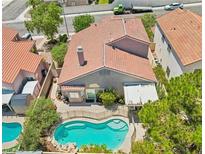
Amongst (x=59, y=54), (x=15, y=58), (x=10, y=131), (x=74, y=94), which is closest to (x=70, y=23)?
(x=59, y=54)

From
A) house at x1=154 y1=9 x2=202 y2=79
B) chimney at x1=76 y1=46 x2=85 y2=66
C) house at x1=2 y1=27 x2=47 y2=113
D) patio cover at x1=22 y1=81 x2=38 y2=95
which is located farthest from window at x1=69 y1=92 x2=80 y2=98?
house at x1=154 y1=9 x2=202 y2=79

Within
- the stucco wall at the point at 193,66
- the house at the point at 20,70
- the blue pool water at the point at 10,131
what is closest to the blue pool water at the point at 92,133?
the blue pool water at the point at 10,131

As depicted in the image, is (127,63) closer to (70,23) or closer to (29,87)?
(29,87)

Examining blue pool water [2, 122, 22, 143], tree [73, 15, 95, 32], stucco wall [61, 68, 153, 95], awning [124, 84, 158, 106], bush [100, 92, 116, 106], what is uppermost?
tree [73, 15, 95, 32]

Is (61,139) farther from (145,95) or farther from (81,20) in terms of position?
(81,20)

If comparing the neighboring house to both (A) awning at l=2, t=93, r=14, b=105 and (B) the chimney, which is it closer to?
(B) the chimney

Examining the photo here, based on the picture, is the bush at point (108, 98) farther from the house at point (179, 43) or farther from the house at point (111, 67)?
the house at point (179, 43)

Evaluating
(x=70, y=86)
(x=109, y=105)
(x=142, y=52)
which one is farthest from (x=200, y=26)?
(x=70, y=86)
